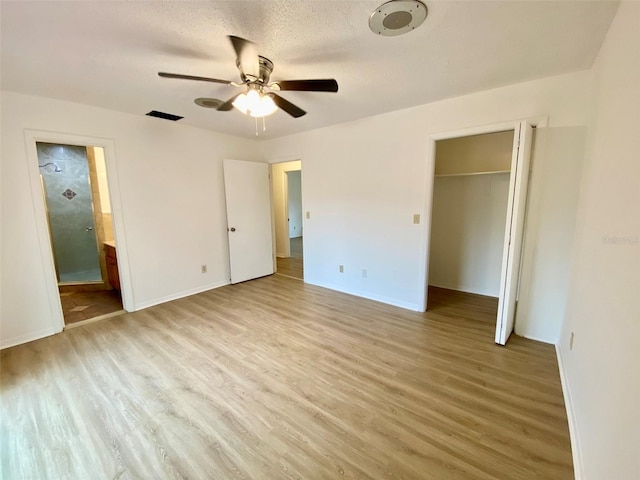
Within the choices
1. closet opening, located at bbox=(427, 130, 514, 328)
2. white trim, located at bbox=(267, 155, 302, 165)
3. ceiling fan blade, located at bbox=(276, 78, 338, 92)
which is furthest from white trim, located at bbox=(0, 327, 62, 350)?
closet opening, located at bbox=(427, 130, 514, 328)

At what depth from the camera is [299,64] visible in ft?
6.59

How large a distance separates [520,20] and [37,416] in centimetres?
388

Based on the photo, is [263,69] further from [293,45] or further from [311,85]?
[311,85]

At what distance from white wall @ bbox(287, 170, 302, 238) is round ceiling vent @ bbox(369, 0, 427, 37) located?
23.2 feet

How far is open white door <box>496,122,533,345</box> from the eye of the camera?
2.18m

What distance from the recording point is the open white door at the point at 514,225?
218 centimetres

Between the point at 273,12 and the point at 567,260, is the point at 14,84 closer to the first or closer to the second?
the point at 273,12

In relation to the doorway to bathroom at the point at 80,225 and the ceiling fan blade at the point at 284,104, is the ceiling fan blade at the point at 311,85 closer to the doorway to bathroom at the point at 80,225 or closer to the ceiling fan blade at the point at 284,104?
the ceiling fan blade at the point at 284,104

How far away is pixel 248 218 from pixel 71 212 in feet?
8.49

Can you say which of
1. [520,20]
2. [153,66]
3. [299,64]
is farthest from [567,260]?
[153,66]

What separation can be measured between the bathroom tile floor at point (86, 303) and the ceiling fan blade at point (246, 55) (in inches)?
133

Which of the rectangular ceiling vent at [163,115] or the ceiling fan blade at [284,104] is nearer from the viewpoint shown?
the ceiling fan blade at [284,104]

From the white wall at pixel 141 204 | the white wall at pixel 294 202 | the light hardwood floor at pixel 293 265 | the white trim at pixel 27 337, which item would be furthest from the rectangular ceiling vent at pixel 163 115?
the white wall at pixel 294 202

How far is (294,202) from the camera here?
29.2ft
